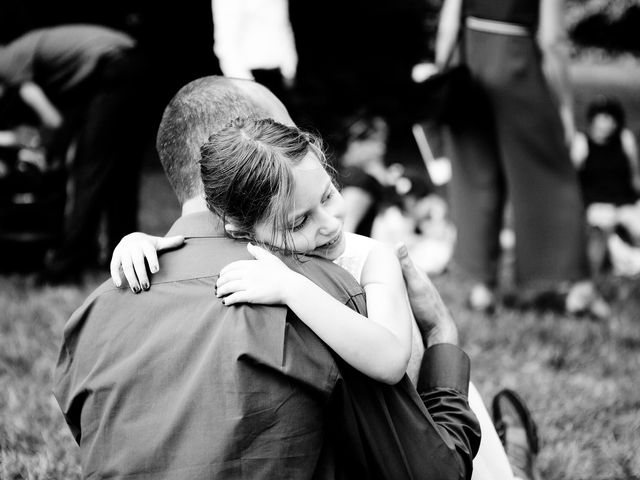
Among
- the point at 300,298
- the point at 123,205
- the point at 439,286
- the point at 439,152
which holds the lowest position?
the point at 439,286

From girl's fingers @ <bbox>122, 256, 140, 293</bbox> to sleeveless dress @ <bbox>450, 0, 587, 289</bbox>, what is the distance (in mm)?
3066

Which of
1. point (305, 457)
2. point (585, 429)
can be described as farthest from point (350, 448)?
point (585, 429)

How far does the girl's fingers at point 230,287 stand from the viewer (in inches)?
53.5

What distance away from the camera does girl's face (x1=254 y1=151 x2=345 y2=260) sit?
1.54 metres

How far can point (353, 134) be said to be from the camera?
6820 millimetres

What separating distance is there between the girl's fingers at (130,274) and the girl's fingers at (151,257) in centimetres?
3

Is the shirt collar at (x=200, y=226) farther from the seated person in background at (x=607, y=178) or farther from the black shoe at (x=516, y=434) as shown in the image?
the seated person in background at (x=607, y=178)

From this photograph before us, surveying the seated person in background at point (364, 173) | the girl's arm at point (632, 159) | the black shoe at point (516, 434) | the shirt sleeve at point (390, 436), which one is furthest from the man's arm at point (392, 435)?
the girl's arm at point (632, 159)

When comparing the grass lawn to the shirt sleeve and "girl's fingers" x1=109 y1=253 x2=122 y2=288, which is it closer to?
"girl's fingers" x1=109 y1=253 x2=122 y2=288

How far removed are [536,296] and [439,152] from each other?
1041 millimetres

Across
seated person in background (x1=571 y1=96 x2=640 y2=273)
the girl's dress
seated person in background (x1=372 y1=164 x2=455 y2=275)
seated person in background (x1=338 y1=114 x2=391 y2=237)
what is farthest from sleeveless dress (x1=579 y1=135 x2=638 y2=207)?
the girl's dress

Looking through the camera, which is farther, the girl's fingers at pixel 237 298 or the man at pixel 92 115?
the man at pixel 92 115

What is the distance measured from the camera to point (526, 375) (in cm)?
341

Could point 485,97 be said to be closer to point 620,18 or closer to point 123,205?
point 123,205
